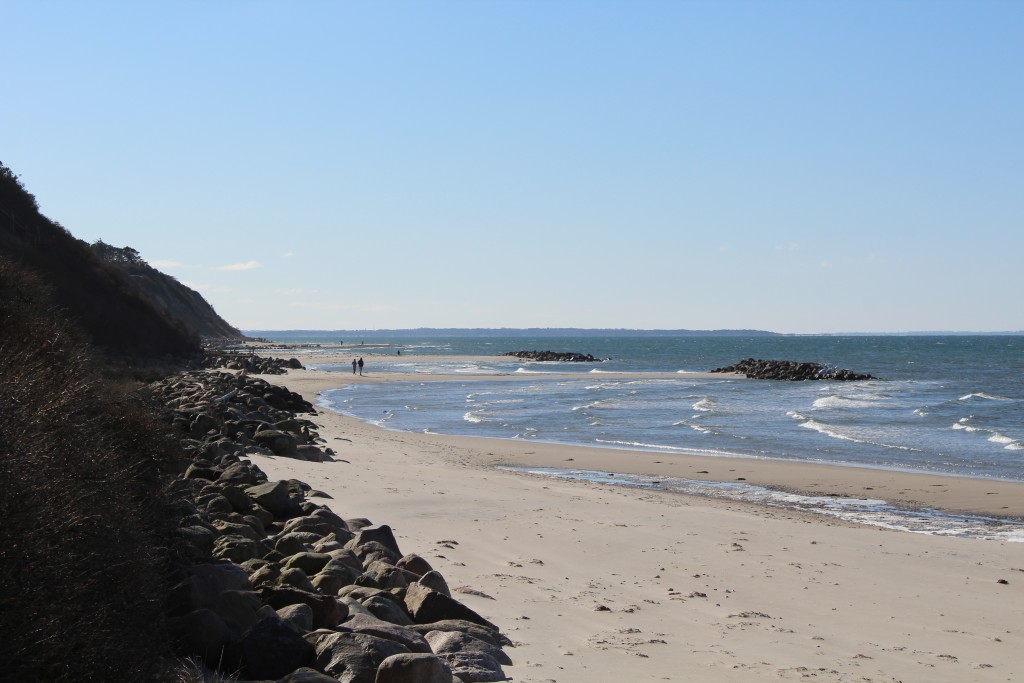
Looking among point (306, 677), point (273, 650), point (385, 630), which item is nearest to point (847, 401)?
point (385, 630)

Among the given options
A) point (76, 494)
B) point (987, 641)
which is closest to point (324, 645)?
point (76, 494)

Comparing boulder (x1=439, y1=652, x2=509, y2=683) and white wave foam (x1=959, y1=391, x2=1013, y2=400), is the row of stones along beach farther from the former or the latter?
white wave foam (x1=959, y1=391, x2=1013, y2=400)

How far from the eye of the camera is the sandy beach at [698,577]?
7012 millimetres

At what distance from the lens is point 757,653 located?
7156 mm

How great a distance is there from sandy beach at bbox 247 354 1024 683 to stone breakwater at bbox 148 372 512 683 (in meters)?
0.63

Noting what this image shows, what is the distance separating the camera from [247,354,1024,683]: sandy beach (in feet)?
23.0

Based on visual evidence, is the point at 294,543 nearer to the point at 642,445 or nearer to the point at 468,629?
the point at 468,629

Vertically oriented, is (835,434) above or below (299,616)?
below

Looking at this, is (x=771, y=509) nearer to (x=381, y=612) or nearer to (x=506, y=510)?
(x=506, y=510)

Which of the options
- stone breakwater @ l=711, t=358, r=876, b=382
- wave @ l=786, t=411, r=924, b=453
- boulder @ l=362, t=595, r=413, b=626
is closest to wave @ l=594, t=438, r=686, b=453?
wave @ l=786, t=411, r=924, b=453

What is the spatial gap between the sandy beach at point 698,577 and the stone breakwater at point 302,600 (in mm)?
632

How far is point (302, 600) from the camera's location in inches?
248

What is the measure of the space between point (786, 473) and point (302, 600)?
15003mm

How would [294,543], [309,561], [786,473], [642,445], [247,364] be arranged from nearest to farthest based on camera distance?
[309,561]
[294,543]
[786,473]
[642,445]
[247,364]
